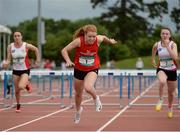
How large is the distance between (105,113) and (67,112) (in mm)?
1014

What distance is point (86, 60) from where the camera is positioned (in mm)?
11453

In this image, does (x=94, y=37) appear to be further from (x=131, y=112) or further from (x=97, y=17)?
(x=97, y=17)

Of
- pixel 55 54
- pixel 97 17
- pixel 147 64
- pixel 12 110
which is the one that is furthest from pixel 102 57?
pixel 12 110

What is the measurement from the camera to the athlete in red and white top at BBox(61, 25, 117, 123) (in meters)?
11.2

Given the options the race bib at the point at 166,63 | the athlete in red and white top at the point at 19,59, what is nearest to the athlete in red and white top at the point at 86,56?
the race bib at the point at 166,63

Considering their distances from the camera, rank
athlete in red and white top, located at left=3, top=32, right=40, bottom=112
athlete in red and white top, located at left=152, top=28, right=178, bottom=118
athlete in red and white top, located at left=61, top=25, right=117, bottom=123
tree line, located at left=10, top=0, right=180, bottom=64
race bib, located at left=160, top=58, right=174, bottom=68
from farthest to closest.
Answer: tree line, located at left=10, top=0, right=180, bottom=64 → athlete in red and white top, located at left=3, top=32, right=40, bottom=112 → race bib, located at left=160, top=58, right=174, bottom=68 → athlete in red and white top, located at left=152, top=28, right=178, bottom=118 → athlete in red and white top, located at left=61, top=25, right=117, bottom=123

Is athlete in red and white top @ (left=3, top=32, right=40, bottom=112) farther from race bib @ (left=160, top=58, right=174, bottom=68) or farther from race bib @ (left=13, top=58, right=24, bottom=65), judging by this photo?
race bib @ (left=160, top=58, right=174, bottom=68)

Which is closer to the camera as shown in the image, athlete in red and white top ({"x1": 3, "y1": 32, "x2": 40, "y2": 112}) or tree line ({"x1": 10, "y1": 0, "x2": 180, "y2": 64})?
athlete in red and white top ({"x1": 3, "y1": 32, "x2": 40, "y2": 112})

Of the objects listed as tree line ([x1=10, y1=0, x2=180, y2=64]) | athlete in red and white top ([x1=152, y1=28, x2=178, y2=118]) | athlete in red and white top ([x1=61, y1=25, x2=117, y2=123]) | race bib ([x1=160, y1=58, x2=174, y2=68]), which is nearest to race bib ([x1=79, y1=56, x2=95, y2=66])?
athlete in red and white top ([x1=61, y1=25, x2=117, y2=123])

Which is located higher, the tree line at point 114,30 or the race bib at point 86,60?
the tree line at point 114,30

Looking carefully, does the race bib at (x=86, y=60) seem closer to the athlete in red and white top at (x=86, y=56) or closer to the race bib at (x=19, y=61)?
the athlete in red and white top at (x=86, y=56)

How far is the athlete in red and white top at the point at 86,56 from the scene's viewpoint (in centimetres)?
1125

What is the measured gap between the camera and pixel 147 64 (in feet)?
212

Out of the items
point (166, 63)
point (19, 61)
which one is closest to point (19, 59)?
point (19, 61)
